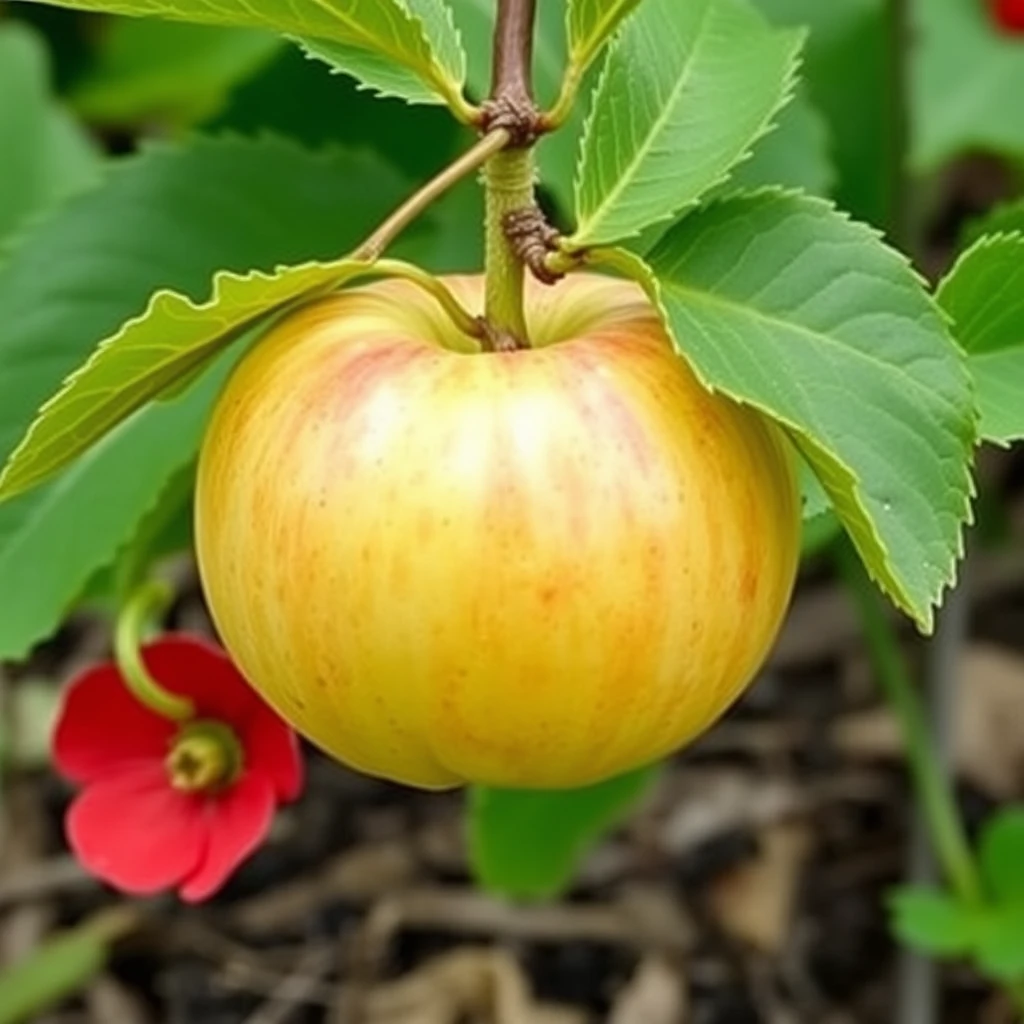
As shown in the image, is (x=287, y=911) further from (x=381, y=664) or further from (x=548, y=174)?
(x=381, y=664)

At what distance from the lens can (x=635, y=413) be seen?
2.07 feet

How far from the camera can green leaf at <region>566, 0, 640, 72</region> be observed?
27.0 inches

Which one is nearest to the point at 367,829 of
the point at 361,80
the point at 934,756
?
the point at 934,756

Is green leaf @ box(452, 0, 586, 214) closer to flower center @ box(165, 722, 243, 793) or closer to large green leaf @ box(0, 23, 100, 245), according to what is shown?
flower center @ box(165, 722, 243, 793)

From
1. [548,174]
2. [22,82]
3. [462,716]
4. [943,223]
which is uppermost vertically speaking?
[462,716]

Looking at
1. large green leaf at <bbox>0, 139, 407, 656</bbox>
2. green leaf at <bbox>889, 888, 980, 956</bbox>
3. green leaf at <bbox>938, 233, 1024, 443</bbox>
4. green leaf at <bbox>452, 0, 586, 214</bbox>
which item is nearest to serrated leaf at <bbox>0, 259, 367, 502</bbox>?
green leaf at <bbox>938, 233, 1024, 443</bbox>

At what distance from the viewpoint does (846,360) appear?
0.66 m

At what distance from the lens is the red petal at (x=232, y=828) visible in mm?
847

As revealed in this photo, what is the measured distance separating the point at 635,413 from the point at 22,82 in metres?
0.97

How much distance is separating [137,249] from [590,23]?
417 mm

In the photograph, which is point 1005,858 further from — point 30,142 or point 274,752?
point 30,142

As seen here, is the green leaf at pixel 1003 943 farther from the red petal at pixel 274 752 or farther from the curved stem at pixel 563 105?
the curved stem at pixel 563 105

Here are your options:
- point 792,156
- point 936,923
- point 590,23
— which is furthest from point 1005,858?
point 590,23

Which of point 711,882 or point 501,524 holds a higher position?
point 501,524
